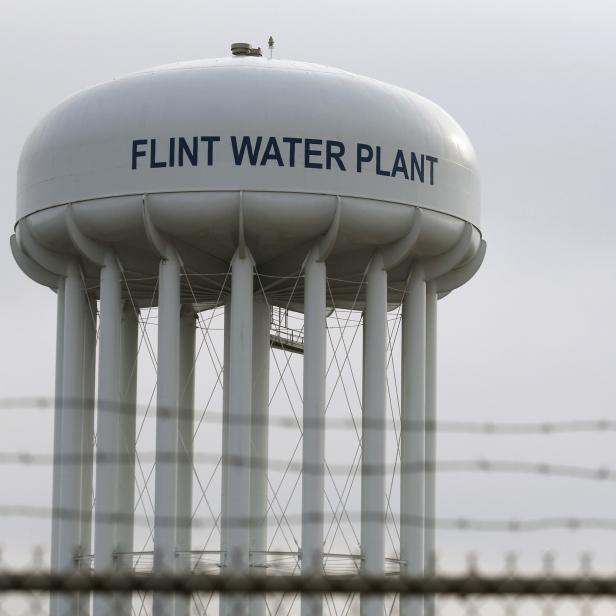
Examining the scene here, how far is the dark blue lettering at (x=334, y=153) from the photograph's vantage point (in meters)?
26.7

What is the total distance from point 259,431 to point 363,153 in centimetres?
516

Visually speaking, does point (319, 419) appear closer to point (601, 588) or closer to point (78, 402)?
point (78, 402)

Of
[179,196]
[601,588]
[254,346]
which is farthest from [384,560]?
[601,588]

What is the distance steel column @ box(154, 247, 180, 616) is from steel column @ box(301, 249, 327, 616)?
6.43ft

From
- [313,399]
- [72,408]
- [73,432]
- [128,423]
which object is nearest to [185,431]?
[128,423]

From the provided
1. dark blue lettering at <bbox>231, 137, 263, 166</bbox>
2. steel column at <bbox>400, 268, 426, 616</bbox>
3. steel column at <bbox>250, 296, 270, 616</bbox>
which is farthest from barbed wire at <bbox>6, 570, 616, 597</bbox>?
steel column at <bbox>400, 268, 426, 616</bbox>

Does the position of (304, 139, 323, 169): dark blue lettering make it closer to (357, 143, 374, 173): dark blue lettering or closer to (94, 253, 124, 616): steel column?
(357, 143, 374, 173): dark blue lettering

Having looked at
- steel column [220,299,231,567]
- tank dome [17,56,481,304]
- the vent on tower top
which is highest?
the vent on tower top

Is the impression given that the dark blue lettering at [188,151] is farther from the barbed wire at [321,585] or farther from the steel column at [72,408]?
the barbed wire at [321,585]

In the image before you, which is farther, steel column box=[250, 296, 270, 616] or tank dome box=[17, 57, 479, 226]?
steel column box=[250, 296, 270, 616]

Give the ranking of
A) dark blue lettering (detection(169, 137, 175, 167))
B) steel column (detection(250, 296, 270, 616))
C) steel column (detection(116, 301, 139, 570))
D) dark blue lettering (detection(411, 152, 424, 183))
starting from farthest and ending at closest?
steel column (detection(116, 301, 139, 570))
steel column (detection(250, 296, 270, 616))
dark blue lettering (detection(411, 152, 424, 183))
dark blue lettering (detection(169, 137, 175, 167))

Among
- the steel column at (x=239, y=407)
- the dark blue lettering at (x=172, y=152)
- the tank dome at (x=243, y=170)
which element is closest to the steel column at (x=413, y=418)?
the tank dome at (x=243, y=170)

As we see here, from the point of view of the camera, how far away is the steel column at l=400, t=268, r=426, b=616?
93.2ft

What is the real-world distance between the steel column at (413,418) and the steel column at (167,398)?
381cm
